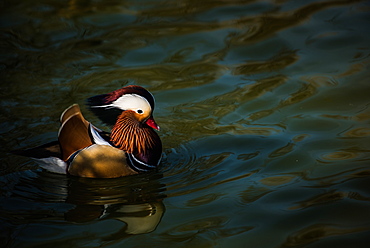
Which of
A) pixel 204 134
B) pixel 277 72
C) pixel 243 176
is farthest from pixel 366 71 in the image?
pixel 243 176

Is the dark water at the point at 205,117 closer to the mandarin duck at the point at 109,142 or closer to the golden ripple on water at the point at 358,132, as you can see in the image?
the golden ripple on water at the point at 358,132

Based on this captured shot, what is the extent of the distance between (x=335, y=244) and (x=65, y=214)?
1.87 meters

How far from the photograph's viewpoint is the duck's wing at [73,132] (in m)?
4.48

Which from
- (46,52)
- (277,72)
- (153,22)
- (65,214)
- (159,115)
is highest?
(153,22)

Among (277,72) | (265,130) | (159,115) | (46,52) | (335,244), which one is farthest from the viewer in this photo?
(46,52)

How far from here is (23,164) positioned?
192 inches

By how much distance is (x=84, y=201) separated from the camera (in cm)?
417

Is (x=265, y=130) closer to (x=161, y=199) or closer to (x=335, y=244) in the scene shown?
(x=161, y=199)

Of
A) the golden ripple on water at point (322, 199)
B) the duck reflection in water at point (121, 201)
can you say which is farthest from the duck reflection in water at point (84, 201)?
the golden ripple on water at point (322, 199)

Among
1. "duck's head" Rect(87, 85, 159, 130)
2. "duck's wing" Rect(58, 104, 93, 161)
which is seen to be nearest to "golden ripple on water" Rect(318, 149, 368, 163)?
"duck's head" Rect(87, 85, 159, 130)

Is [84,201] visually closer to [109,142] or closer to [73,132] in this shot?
[73,132]

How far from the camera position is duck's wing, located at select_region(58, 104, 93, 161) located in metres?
4.48

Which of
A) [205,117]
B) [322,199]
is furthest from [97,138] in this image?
[322,199]

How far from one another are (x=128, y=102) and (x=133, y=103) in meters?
0.04
